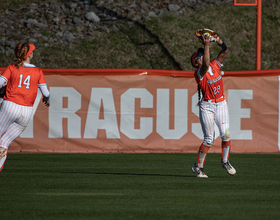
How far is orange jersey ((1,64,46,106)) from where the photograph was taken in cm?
621

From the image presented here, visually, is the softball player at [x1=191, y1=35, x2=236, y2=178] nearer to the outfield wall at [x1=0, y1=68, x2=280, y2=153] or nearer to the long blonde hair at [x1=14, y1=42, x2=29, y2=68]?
the long blonde hair at [x1=14, y1=42, x2=29, y2=68]

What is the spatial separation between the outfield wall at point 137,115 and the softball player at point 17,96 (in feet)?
15.9

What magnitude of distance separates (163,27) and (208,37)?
14582 mm

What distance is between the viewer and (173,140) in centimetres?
1124
